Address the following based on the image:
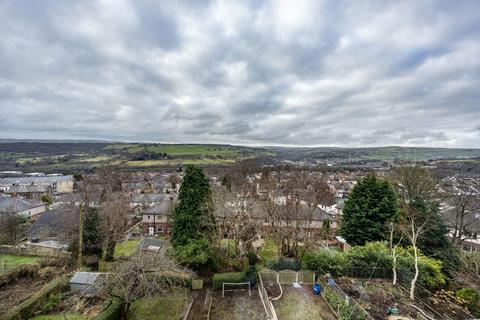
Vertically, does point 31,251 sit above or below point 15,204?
below

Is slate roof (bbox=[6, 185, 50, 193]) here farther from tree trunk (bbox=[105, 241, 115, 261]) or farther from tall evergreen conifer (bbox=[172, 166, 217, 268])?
tall evergreen conifer (bbox=[172, 166, 217, 268])

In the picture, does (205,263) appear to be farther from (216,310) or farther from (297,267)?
(297,267)

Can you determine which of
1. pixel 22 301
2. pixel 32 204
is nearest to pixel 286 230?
pixel 22 301

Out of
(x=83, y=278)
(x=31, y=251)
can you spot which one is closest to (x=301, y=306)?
(x=83, y=278)

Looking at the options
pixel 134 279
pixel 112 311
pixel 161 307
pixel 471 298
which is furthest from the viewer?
pixel 161 307

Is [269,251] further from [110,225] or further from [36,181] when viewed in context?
[36,181]
